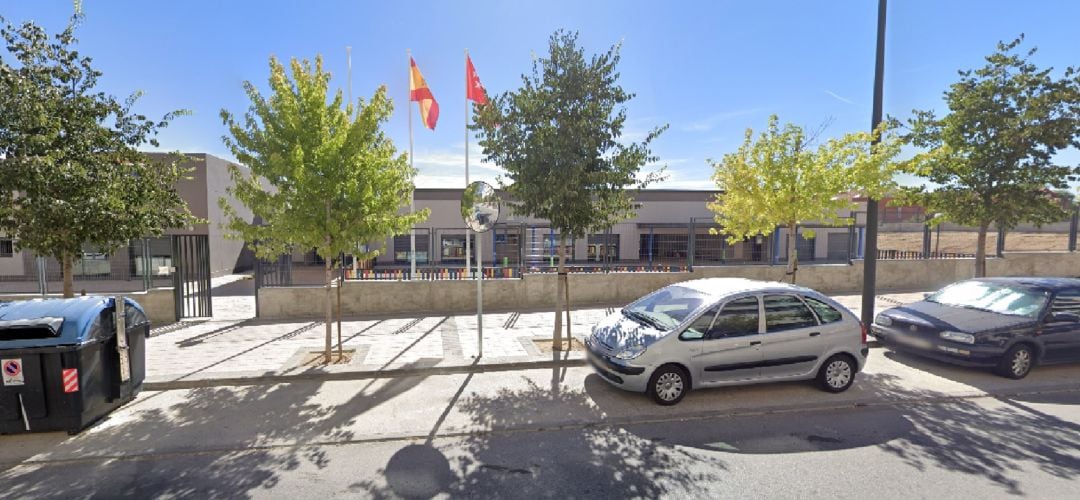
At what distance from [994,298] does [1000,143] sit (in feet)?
14.3

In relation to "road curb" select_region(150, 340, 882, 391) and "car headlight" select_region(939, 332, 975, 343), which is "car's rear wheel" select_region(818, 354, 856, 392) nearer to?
"car headlight" select_region(939, 332, 975, 343)

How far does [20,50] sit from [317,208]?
13.3ft

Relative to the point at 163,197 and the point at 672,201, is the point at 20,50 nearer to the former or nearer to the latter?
the point at 163,197

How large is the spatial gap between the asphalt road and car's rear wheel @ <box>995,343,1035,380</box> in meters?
0.22

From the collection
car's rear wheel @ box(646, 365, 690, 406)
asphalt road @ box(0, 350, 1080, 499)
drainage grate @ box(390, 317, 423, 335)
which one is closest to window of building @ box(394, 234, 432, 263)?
drainage grate @ box(390, 317, 423, 335)

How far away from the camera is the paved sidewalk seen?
7105 mm

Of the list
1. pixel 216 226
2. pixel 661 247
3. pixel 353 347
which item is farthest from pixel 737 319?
pixel 216 226

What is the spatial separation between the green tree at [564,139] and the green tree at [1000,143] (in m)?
6.88

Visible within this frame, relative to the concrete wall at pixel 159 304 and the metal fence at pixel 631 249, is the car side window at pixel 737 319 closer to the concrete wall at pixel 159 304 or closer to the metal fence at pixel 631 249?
the metal fence at pixel 631 249

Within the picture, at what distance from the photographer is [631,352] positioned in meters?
5.86

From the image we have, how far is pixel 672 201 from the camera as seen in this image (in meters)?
25.9

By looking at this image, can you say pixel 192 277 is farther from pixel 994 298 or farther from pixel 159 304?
pixel 994 298

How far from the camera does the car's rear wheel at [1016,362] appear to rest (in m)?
6.90

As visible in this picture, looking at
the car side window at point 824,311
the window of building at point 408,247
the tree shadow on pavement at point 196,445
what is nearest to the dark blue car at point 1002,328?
the car side window at point 824,311
